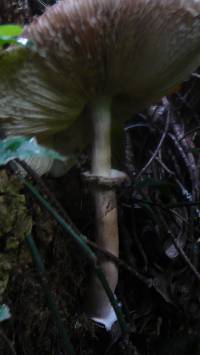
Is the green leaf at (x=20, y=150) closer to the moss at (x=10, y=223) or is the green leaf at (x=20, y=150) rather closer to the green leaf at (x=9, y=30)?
the green leaf at (x=9, y=30)

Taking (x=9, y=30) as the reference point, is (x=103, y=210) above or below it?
below

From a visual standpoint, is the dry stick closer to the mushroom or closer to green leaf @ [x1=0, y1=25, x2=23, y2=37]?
the mushroom

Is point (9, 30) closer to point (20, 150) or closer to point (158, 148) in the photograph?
point (20, 150)

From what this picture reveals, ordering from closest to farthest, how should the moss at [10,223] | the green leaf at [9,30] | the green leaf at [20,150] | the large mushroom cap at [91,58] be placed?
the green leaf at [9,30] → the green leaf at [20,150] → the large mushroom cap at [91,58] → the moss at [10,223]

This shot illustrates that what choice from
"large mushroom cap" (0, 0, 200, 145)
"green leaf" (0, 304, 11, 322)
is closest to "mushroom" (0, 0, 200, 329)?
"large mushroom cap" (0, 0, 200, 145)

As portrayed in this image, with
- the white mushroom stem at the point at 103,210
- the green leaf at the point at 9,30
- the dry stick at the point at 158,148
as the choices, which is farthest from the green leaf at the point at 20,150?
the dry stick at the point at 158,148

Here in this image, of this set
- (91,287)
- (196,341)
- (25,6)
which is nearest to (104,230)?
(91,287)

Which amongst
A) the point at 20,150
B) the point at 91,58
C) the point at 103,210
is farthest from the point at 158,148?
the point at 20,150
